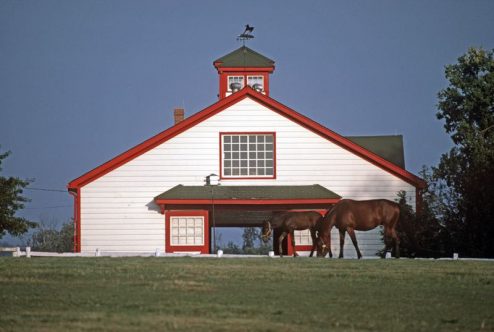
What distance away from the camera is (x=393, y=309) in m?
14.8

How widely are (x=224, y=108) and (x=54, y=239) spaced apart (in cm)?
2866

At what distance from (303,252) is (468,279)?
2144 centimetres

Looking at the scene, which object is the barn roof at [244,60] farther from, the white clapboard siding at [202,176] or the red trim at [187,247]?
the red trim at [187,247]

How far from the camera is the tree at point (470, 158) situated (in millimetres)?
36875

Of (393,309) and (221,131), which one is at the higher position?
(221,131)

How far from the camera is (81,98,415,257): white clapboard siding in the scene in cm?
4134

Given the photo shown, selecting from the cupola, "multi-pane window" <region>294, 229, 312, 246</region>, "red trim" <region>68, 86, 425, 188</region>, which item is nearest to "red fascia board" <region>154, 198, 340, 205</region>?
"multi-pane window" <region>294, 229, 312, 246</region>

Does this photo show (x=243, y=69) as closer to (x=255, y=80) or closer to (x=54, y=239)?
(x=255, y=80)

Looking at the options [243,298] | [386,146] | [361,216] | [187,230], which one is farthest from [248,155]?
[243,298]

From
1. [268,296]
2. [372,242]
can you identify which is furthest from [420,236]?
[268,296]

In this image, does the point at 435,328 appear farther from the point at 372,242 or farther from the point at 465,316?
the point at 372,242

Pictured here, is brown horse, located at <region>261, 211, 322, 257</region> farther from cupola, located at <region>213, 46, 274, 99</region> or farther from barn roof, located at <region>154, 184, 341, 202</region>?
cupola, located at <region>213, 46, 274, 99</region>

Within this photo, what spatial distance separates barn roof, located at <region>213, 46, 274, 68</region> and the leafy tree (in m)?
18.7

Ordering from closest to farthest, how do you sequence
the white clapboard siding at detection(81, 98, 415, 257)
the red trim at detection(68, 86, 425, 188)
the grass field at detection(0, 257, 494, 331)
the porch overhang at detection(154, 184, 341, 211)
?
the grass field at detection(0, 257, 494, 331) → the porch overhang at detection(154, 184, 341, 211) → the white clapboard siding at detection(81, 98, 415, 257) → the red trim at detection(68, 86, 425, 188)
